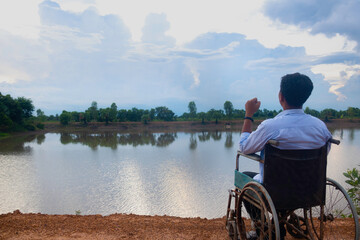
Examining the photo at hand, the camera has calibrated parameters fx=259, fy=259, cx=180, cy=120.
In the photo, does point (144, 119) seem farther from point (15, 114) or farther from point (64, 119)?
point (15, 114)

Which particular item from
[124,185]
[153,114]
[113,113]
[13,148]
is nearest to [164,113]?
[153,114]

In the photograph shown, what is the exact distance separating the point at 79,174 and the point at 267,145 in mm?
8720

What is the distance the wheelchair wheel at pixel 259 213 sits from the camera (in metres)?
1.64

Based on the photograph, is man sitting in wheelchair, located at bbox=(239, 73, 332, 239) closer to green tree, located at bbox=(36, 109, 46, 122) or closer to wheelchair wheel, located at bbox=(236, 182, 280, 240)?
wheelchair wheel, located at bbox=(236, 182, 280, 240)

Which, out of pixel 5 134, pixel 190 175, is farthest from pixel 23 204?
pixel 5 134

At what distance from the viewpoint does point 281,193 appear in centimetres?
177

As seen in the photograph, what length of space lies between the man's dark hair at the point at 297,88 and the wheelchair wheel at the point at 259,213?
640 mm

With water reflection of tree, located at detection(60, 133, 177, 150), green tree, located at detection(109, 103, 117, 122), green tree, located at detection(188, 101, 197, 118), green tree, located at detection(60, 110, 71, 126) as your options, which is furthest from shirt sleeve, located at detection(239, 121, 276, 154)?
green tree, located at detection(188, 101, 197, 118)

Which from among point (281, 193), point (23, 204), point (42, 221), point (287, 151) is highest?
point (287, 151)

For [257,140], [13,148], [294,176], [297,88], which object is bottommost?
[13,148]

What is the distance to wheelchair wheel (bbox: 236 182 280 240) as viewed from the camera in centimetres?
164

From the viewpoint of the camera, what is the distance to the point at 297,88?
1.80m

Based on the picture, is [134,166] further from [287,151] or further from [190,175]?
[287,151]

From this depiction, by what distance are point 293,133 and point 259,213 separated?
2.56ft
